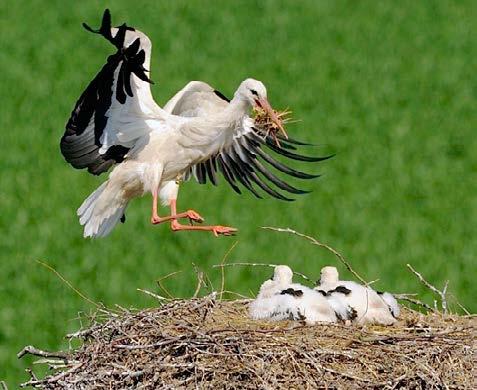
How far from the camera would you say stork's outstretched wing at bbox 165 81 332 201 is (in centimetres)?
871

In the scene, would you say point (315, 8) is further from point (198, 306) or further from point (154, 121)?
point (198, 306)

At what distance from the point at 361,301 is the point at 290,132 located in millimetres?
6566

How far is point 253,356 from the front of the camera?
22.1 ft

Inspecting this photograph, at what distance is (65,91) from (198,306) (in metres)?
8.36

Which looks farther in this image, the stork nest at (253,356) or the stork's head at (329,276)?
the stork's head at (329,276)

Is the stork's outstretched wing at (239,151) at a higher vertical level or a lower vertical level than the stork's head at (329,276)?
higher

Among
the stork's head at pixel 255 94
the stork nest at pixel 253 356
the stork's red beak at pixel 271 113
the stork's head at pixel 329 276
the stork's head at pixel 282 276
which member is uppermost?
the stork's head at pixel 255 94

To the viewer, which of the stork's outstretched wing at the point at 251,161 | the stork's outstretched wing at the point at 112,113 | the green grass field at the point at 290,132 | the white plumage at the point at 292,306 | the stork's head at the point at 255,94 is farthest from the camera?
the green grass field at the point at 290,132

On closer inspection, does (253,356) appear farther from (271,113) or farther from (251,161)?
(251,161)

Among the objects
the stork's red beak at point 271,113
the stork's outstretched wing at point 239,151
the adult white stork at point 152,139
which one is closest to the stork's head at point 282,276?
the adult white stork at point 152,139

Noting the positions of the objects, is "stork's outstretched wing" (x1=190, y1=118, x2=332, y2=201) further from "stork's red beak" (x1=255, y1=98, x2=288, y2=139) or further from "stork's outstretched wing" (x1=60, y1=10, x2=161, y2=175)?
"stork's red beak" (x1=255, y1=98, x2=288, y2=139)

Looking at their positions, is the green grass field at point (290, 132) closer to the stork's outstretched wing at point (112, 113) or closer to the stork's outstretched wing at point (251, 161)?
the stork's outstretched wing at point (112, 113)

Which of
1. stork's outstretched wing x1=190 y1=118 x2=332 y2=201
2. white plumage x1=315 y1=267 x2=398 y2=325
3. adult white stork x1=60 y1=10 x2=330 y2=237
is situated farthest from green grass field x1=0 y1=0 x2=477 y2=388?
white plumage x1=315 y1=267 x2=398 y2=325

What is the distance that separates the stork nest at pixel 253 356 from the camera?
264 inches
